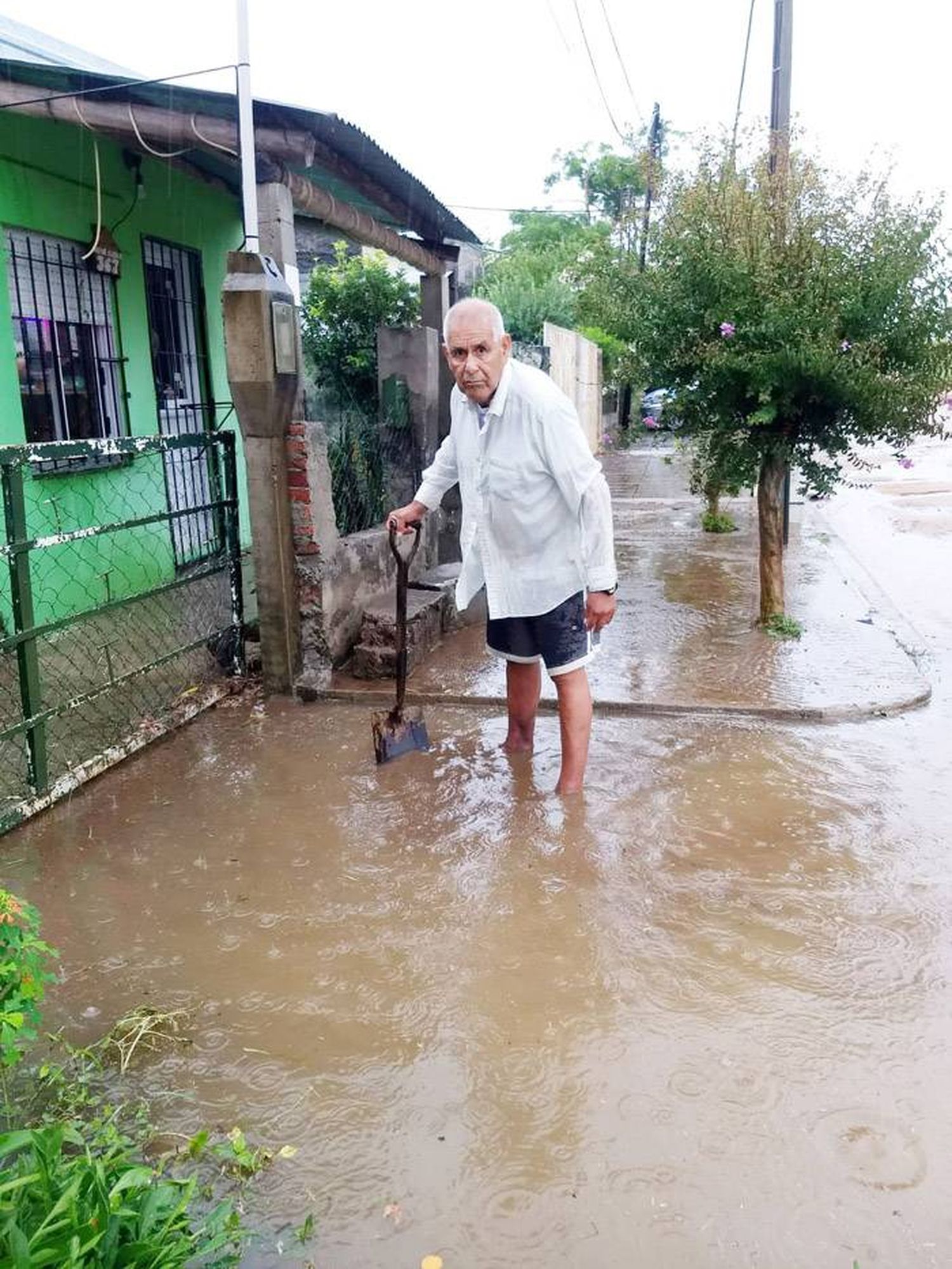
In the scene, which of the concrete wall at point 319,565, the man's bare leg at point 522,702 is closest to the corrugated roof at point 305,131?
the concrete wall at point 319,565

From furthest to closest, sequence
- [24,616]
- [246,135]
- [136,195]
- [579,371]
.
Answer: [579,371] < [136,195] < [246,135] < [24,616]

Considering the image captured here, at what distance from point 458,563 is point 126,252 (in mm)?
3232

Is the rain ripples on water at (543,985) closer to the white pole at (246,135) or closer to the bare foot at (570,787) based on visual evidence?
the bare foot at (570,787)

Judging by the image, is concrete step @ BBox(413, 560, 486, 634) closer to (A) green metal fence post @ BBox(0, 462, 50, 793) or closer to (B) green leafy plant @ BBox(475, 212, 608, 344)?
(A) green metal fence post @ BBox(0, 462, 50, 793)

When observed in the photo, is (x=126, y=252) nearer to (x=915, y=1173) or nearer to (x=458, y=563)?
(x=458, y=563)

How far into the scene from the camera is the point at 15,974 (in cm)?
A: 186

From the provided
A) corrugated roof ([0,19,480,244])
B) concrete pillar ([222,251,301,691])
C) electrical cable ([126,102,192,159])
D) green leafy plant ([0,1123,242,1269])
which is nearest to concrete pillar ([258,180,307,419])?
concrete pillar ([222,251,301,691])

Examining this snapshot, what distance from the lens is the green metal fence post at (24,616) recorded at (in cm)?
355

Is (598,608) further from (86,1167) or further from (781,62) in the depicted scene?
(781,62)

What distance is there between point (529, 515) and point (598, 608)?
1.46 ft

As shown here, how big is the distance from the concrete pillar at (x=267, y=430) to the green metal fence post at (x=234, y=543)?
246mm

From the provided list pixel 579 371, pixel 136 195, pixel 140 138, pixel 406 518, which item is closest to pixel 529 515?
pixel 406 518

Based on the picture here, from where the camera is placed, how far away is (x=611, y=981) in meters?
2.72

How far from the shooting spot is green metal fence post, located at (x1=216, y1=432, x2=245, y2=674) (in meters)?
5.16
